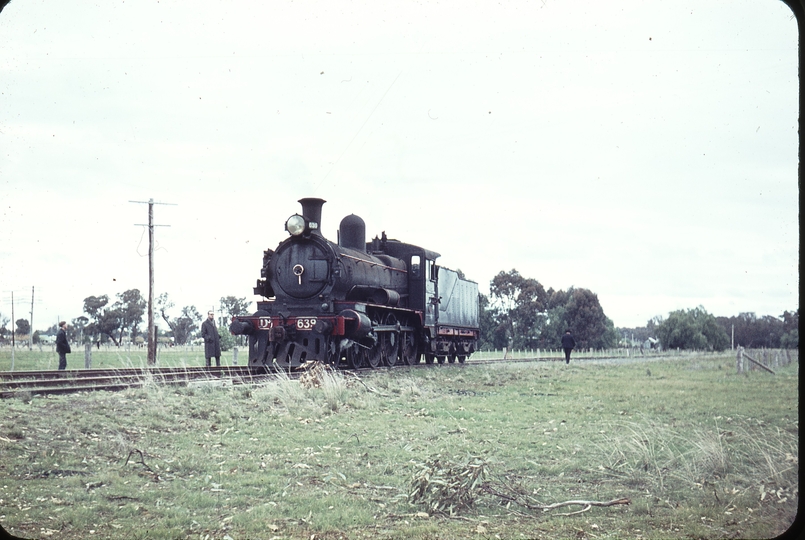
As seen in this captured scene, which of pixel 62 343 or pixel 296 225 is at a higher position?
pixel 296 225

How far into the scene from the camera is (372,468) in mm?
6703

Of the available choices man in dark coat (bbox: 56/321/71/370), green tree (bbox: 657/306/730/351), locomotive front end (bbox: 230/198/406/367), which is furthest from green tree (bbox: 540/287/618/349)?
man in dark coat (bbox: 56/321/71/370)

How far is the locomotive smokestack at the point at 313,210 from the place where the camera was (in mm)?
16672

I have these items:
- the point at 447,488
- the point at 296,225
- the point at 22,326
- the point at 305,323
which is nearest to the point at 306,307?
the point at 305,323

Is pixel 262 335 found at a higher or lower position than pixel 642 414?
higher

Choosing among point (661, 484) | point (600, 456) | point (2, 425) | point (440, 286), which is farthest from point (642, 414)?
point (440, 286)

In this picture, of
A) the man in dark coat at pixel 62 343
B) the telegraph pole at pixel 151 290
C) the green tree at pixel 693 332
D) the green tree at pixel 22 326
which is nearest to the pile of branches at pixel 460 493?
the man in dark coat at pixel 62 343

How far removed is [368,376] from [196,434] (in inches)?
273

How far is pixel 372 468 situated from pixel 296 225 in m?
10.6

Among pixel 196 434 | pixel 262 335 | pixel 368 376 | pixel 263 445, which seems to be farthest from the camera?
pixel 262 335

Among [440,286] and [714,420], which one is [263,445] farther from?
[440,286]

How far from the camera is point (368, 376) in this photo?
14.9 metres

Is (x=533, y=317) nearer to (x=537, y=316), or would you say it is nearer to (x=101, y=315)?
(x=537, y=316)

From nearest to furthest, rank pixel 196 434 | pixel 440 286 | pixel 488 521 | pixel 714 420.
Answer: pixel 488 521, pixel 196 434, pixel 714 420, pixel 440 286
